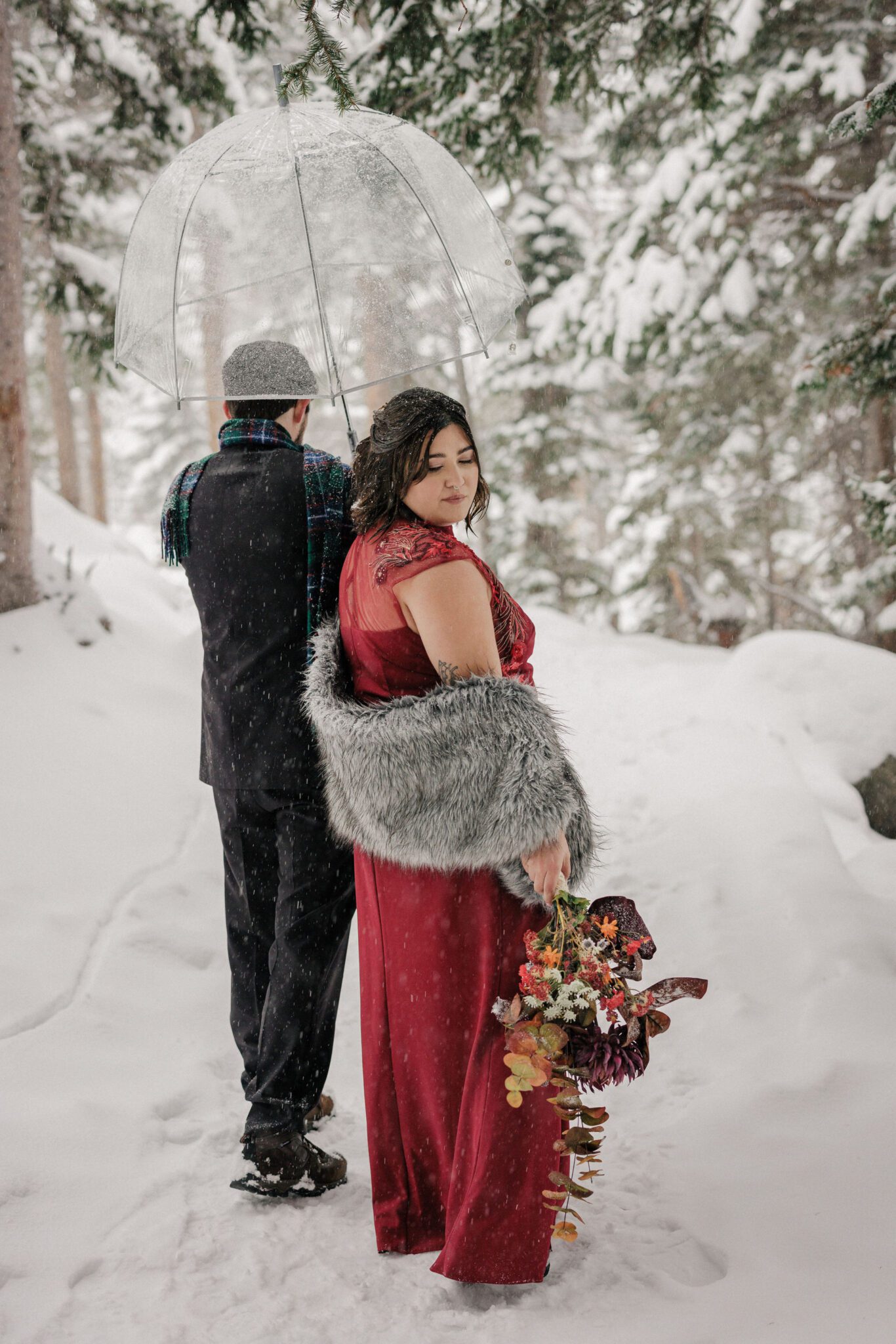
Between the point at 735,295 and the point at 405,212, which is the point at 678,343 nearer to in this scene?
the point at 735,295

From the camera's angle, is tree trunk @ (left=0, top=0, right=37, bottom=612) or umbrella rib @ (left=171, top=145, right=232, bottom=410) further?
tree trunk @ (left=0, top=0, right=37, bottom=612)

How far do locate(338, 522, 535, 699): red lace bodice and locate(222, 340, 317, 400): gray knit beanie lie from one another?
24.4 inches

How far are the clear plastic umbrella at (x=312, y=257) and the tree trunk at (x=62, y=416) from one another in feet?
43.8

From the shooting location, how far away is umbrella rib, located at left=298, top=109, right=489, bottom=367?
285cm

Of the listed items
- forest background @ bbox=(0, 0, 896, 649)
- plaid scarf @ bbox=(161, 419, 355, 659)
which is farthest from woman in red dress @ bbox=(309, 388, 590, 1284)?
forest background @ bbox=(0, 0, 896, 649)

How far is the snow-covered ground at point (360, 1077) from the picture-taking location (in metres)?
2.28

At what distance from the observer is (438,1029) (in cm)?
→ 241

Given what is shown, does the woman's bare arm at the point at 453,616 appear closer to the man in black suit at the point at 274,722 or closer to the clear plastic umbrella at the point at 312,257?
the man in black suit at the point at 274,722

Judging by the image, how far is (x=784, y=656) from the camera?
7246mm

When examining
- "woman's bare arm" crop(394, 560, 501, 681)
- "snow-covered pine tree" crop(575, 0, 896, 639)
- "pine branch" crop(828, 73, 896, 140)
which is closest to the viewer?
"woman's bare arm" crop(394, 560, 501, 681)

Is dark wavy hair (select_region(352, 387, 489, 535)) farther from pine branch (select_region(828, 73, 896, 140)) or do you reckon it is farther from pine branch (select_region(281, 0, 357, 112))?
pine branch (select_region(828, 73, 896, 140))

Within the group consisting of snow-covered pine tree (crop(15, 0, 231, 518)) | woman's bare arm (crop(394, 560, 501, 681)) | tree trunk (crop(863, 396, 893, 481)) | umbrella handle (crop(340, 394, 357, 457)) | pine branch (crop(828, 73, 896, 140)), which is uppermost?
snow-covered pine tree (crop(15, 0, 231, 518))

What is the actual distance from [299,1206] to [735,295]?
23.6ft

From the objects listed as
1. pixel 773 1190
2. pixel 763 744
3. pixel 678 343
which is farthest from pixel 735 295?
pixel 773 1190
